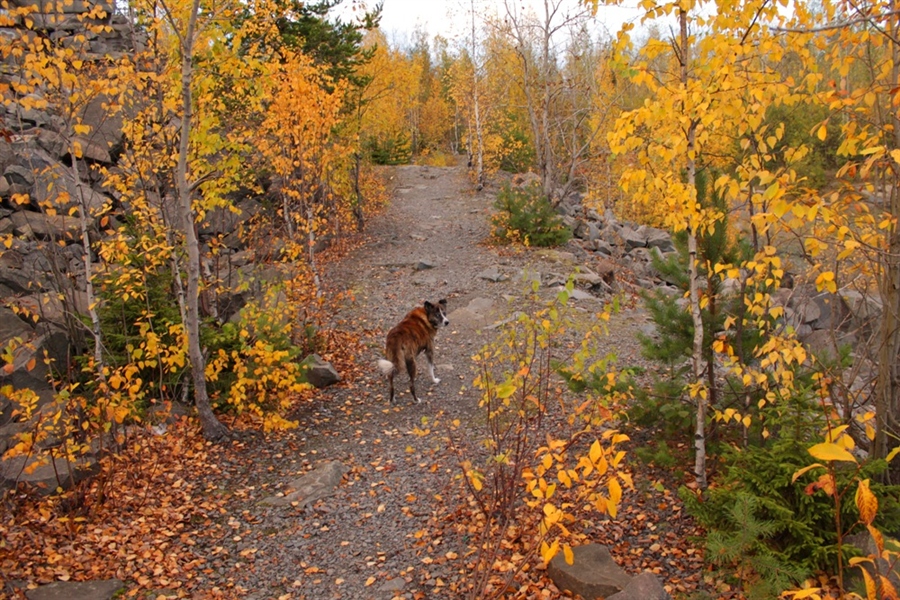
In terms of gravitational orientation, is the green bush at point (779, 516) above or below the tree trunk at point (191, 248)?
below

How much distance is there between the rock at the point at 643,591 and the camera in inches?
162

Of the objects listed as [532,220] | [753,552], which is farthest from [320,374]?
[532,220]

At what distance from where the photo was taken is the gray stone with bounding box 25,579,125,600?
4.49m

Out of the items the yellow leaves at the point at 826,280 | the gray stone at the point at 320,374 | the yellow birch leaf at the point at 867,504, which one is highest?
the yellow leaves at the point at 826,280

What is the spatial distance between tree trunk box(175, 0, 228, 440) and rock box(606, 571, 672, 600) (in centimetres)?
523

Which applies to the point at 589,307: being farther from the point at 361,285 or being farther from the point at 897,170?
the point at 897,170

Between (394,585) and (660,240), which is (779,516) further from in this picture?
(660,240)

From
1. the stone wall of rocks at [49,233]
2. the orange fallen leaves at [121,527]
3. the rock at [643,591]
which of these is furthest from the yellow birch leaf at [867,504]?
the orange fallen leaves at [121,527]

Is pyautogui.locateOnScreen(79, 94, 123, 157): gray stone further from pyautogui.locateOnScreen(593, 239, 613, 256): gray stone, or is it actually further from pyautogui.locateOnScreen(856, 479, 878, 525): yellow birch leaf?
pyautogui.locateOnScreen(856, 479, 878, 525): yellow birch leaf

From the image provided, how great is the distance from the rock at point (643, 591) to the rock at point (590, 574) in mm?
198

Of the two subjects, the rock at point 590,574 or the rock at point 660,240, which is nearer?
the rock at point 590,574

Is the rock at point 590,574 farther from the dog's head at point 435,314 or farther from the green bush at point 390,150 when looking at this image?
the green bush at point 390,150

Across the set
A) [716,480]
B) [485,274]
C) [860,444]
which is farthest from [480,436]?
[485,274]

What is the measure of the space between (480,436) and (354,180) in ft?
48.0
